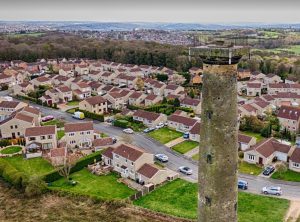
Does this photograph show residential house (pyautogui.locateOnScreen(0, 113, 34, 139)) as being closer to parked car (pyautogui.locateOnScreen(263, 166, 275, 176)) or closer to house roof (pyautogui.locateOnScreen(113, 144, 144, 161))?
house roof (pyautogui.locateOnScreen(113, 144, 144, 161))

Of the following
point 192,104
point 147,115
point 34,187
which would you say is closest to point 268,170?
point 147,115

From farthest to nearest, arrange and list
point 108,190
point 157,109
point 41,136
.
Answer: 1. point 157,109
2. point 41,136
3. point 108,190

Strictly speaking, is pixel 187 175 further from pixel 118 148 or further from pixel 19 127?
pixel 19 127

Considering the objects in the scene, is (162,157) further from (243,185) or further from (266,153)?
(266,153)

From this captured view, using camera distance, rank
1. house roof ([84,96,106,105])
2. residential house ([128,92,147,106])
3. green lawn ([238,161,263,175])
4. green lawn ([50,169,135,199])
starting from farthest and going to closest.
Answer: residential house ([128,92,147,106])
house roof ([84,96,106,105])
green lawn ([238,161,263,175])
green lawn ([50,169,135,199])

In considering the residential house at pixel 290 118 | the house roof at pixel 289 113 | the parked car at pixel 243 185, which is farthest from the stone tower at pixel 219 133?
the house roof at pixel 289 113

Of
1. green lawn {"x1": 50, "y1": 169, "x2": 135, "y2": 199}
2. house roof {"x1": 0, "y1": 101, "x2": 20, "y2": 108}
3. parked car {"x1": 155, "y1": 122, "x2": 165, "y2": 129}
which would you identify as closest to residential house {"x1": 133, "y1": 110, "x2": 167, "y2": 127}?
parked car {"x1": 155, "y1": 122, "x2": 165, "y2": 129}

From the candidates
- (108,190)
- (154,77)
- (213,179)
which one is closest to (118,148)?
(108,190)
